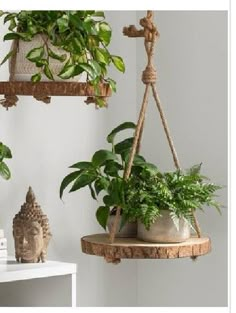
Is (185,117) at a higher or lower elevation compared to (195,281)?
higher

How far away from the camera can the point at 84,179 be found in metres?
2.03

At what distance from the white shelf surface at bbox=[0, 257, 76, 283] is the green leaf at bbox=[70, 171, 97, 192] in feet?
0.79

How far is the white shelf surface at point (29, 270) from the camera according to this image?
190 cm

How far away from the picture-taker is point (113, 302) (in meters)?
2.72

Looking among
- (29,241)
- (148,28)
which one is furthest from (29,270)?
(148,28)

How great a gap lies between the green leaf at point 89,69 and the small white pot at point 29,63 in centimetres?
9

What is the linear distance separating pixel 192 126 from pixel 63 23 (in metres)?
1.00

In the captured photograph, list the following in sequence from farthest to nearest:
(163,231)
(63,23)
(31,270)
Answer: (31,270)
(163,231)
(63,23)

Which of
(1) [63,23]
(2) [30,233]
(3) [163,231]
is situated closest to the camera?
(1) [63,23]

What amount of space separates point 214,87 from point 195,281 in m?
0.74

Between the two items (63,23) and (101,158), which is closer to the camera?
(63,23)

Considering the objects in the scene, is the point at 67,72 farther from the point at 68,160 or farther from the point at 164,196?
the point at 68,160

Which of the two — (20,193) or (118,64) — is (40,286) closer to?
(20,193)
